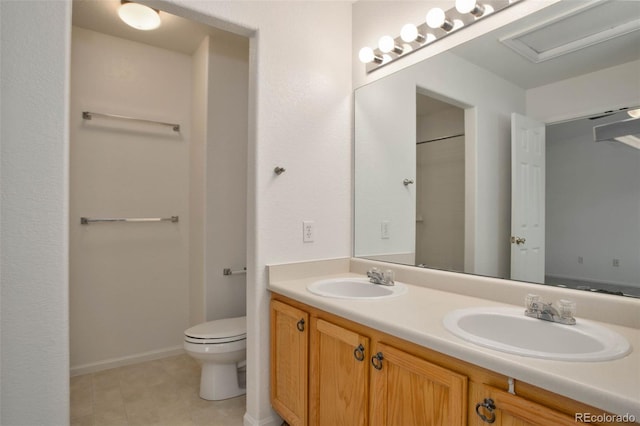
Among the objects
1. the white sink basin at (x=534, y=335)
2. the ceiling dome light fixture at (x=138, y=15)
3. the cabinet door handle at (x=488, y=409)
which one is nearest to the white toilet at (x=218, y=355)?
the white sink basin at (x=534, y=335)

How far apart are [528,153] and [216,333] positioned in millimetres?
1947

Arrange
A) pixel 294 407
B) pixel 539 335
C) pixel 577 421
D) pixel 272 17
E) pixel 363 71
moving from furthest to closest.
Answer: pixel 363 71 < pixel 272 17 < pixel 294 407 < pixel 539 335 < pixel 577 421

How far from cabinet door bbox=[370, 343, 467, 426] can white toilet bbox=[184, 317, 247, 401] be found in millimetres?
1159

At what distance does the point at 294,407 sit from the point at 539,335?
1.08 meters

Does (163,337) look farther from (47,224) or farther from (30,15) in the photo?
(30,15)

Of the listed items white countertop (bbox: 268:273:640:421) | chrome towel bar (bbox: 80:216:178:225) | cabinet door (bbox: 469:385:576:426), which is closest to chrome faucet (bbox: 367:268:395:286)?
white countertop (bbox: 268:273:640:421)

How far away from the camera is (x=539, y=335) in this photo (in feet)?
3.64

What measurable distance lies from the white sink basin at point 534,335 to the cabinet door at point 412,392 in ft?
0.47

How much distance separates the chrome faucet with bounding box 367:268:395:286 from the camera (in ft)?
5.42

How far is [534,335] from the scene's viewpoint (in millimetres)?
1122

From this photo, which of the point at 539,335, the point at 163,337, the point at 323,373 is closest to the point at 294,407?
the point at 323,373

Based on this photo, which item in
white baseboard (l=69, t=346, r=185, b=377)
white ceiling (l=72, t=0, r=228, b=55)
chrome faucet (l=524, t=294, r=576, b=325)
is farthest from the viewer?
white baseboard (l=69, t=346, r=185, b=377)

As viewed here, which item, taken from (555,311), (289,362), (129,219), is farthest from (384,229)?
(129,219)

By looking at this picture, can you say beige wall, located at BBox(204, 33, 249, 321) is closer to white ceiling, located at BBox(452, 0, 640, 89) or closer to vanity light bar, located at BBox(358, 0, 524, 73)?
vanity light bar, located at BBox(358, 0, 524, 73)
